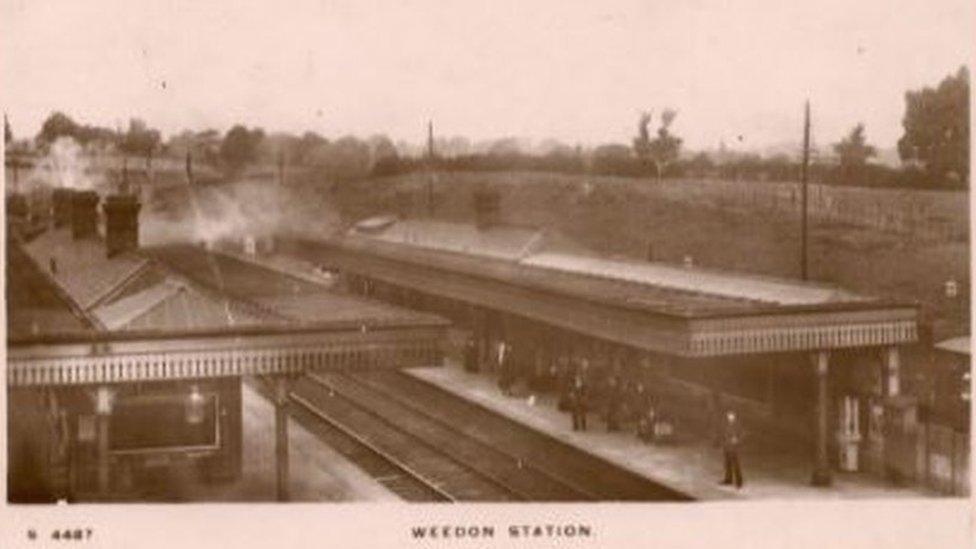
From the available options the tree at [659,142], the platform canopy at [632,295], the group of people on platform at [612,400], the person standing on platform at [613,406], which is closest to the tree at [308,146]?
the platform canopy at [632,295]

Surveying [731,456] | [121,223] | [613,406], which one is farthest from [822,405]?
[121,223]

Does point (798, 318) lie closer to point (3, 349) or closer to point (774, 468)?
→ point (774, 468)

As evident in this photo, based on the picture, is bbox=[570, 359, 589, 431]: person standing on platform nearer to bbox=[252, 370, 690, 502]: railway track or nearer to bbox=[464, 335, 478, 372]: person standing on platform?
bbox=[252, 370, 690, 502]: railway track

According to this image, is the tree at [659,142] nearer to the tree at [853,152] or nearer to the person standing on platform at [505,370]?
the tree at [853,152]

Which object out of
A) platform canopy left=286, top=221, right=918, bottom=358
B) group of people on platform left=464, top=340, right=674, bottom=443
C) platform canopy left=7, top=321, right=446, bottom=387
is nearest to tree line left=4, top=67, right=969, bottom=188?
platform canopy left=286, top=221, right=918, bottom=358

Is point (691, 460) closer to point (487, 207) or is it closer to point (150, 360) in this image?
point (487, 207)

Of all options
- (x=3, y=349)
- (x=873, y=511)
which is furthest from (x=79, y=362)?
(x=873, y=511)
